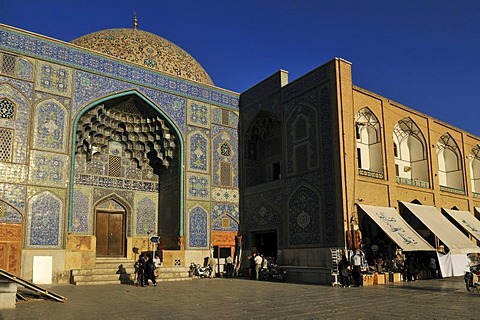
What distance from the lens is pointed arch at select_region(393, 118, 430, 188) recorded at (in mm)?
16359

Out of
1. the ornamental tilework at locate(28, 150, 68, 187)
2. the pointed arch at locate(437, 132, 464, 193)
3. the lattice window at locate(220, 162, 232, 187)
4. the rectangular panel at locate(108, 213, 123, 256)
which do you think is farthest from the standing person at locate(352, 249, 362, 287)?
the ornamental tilework at locate(28, 150, 68, 187)

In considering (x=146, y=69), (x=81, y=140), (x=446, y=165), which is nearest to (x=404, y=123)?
(x=446, y=165)

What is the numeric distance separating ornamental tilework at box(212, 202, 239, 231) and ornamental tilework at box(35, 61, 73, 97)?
6278 millimetres

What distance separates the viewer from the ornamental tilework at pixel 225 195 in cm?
1611

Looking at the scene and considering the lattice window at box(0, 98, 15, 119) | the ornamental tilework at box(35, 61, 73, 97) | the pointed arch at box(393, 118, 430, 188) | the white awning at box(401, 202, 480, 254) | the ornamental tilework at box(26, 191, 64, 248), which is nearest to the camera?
the ornamental tilework at box(26, 191, 64, 248)

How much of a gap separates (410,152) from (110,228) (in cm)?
1138

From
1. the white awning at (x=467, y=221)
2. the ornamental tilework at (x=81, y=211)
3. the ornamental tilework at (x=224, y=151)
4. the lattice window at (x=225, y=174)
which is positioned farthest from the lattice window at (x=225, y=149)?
the white awning at (x=467, y=221)

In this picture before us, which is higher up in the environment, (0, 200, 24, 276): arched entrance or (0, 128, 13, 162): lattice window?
(0, 128, 13, 162): lattice window

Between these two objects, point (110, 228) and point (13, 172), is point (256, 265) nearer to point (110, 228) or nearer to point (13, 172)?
point (110, 228)

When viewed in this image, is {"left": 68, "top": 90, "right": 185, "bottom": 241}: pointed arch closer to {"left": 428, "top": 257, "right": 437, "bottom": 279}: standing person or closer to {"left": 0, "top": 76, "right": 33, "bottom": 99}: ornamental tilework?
{"left": 0, "top": 76, "right": 33, "bottom": 99}: ornamental tilework

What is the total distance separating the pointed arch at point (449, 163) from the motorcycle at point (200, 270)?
10.00 meters

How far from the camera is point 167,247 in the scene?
51.4ft

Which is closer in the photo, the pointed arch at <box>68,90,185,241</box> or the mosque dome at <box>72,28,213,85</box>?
the pointed arch at <box>68,90,185,241</box>

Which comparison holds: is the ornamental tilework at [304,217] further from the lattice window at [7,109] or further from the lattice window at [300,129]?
the lattice window at [7,109]
